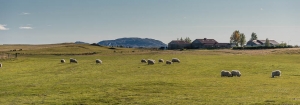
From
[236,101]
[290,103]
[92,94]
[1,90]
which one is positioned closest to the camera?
[290,103]

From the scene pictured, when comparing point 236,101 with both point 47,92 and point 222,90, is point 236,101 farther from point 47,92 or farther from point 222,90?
point 47,92

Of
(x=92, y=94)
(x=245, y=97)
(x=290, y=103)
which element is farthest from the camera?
(x=92, y=94)

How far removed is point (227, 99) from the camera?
760 inches

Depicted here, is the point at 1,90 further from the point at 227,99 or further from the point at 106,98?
the point at 227,99

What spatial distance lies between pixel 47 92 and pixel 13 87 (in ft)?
13.8

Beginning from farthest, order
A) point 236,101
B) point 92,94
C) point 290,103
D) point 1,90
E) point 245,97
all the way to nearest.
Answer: point 1,90, point 92,94, point 245,97, point 236,101, point 290,103

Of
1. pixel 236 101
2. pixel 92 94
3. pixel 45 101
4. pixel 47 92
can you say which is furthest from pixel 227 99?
pixel 47 92

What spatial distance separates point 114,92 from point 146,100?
4.03m

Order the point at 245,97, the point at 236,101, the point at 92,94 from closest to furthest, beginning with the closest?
1. the point at 236,101
2. the point at 245,97
3. the point at 92,94

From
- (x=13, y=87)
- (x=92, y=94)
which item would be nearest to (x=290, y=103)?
(x=92, y=94)

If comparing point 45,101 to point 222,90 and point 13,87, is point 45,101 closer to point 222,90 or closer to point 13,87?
point 13,87

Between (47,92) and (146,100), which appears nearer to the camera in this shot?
(146,100)

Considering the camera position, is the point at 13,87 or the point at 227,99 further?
the point at 13,87

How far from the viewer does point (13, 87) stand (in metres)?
25.3
